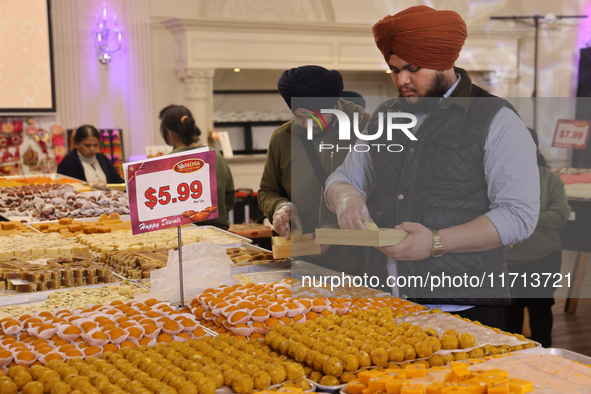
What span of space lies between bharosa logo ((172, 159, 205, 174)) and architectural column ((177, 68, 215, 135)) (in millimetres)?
6874

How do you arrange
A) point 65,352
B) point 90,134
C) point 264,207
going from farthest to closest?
point 90,134, point 264,207, point 65,352

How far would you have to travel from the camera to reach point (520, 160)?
153 cm

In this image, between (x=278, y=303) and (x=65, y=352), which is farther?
(x=278, y=303)

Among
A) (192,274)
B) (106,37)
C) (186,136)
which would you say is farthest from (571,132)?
(106,37)

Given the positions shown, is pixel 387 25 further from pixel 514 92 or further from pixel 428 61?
pixel 514 92

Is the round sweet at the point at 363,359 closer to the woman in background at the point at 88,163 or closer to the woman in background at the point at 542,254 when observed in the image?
the woman in background at the point at 542,254

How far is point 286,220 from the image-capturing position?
224 centimetres

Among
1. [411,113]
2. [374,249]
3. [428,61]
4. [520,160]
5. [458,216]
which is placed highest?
[428,61]

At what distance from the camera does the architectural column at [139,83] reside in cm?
844

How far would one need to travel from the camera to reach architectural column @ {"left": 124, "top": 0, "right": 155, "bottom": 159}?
27.7 ft

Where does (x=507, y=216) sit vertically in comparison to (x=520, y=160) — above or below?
below

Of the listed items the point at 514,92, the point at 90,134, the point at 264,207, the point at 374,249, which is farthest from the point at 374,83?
the point at 374,249

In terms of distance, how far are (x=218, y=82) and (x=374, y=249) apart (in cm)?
801

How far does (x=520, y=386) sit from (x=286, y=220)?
1242 mm
